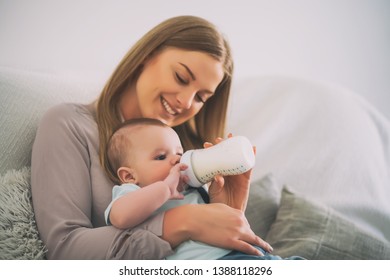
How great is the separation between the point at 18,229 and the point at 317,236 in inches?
27.3

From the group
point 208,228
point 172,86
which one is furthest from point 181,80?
point 208,228

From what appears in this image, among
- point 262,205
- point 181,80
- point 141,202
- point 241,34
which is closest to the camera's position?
point 141,202

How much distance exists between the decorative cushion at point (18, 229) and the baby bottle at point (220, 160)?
0.28 meters

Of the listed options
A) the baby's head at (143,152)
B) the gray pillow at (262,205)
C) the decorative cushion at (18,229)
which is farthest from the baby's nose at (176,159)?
the gray pillow at (262,205)

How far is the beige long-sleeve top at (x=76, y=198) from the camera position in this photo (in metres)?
0.79

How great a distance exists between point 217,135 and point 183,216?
0.88 ft

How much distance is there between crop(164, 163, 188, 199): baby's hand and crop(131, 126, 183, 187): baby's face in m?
0.02

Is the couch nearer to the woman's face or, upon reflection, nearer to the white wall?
the white wall

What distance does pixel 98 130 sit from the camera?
0.91 metres

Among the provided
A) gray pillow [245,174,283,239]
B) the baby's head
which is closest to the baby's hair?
the baby's head

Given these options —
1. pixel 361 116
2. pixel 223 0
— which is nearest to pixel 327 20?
pixel 223 0

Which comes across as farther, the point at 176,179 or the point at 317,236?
the point at 317,236

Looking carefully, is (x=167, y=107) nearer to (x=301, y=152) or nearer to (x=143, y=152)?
(x=143, y=152)

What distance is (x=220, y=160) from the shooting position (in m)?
0.79
